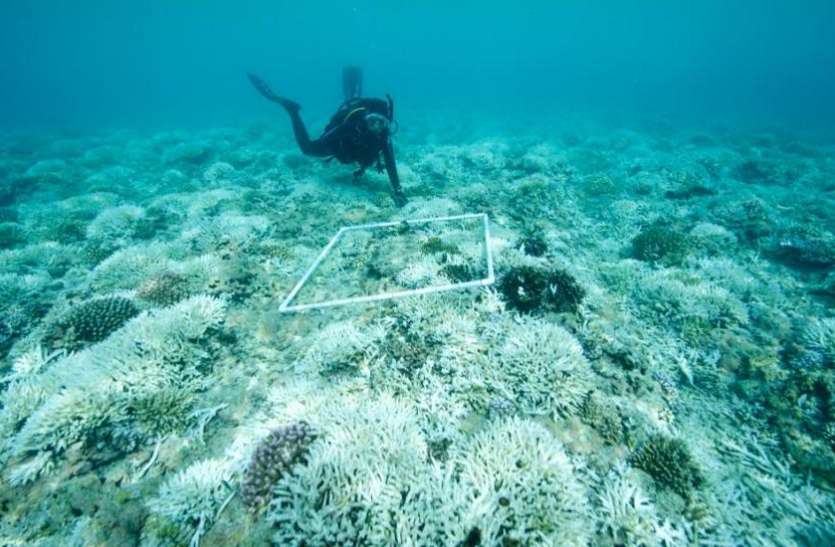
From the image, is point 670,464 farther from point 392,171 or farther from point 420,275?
point 392,171

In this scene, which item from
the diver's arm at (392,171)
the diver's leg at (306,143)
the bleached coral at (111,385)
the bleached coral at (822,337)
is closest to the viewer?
the bleached coral at (111,385)

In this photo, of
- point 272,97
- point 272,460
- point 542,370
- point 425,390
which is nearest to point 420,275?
point 425,390

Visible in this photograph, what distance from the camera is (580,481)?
3395mm

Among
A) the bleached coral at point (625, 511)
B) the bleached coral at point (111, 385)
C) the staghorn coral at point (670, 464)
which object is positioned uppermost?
the bleached coral at point (111, 385)

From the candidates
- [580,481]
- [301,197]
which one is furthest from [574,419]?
[301,197]

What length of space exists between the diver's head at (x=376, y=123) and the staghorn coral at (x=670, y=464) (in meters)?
8.82

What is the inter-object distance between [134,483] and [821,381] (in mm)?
7980

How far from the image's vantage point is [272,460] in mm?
3301

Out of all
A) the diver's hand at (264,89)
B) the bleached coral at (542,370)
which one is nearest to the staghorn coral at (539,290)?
the bleached coral at (542,370)

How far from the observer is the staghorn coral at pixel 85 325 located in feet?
16.7

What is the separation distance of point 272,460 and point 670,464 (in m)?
3.89

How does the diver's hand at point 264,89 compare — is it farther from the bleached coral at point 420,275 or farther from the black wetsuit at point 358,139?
the bleached coral at point 420,275

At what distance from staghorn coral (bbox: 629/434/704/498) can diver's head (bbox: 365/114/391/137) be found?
28.9 feet

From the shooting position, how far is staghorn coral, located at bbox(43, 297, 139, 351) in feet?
16.7
